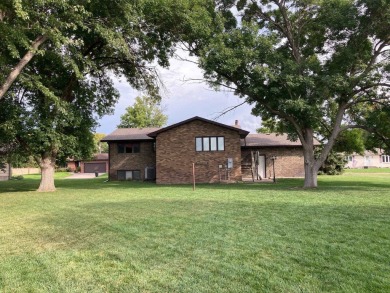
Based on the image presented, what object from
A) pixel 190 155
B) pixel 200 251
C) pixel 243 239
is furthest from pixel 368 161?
pixel 200 251

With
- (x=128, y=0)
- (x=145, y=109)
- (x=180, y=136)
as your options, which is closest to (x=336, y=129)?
(x=180, y=136)

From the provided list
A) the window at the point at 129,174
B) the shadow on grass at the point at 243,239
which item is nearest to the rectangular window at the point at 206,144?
the window at the point at 129,174

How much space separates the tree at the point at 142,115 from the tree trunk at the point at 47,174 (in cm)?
3459

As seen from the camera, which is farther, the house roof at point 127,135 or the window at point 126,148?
the window at point 126,148

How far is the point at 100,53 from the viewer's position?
20531mm

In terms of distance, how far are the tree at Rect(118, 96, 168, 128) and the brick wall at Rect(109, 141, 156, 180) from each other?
79.3 ft

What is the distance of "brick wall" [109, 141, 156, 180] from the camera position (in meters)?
30.2

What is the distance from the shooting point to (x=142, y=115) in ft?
179

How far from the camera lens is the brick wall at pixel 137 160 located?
99.0ft

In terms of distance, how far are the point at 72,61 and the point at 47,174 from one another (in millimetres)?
8591

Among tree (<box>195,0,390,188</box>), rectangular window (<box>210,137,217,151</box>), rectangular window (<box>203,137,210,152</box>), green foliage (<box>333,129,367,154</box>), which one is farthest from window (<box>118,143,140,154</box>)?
green foliage (<box>333,129,367,154</box>)

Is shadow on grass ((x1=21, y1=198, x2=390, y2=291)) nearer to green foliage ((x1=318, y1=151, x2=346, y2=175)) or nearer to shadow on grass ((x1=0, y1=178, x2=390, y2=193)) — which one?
shadow on grass ((x1=0, y1=178, x2=390, y2=193))

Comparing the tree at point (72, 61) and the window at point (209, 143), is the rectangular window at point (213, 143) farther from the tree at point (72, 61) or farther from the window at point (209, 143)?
the tree at point (72, 61)

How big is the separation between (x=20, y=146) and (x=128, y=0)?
405 inches
